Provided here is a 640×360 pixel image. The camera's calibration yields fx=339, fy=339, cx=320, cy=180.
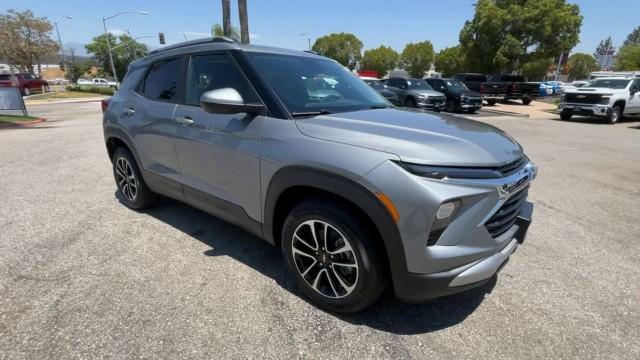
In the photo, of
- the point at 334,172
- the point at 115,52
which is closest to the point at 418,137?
the point at 334,172

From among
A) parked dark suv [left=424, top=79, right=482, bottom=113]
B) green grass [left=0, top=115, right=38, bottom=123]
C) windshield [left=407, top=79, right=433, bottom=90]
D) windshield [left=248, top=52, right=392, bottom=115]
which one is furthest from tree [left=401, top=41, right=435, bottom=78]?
windshield [left=248, top=52, right=392, bottom=115]

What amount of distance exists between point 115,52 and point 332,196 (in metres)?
78.0

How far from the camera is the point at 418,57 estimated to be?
258 ft

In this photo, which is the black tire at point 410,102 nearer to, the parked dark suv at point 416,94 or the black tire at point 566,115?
the parked dark suv at point 416,94

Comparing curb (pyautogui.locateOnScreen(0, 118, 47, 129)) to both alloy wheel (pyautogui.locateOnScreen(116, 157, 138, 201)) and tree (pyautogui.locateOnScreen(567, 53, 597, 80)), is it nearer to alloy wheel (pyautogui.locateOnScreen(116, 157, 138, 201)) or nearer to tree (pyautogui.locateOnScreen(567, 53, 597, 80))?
alloy wheel (pyautogui.locateOnScreen(116, 157, 138, 201))

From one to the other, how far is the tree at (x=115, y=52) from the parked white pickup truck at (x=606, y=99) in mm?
68986

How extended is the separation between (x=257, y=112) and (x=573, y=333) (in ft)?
8.57

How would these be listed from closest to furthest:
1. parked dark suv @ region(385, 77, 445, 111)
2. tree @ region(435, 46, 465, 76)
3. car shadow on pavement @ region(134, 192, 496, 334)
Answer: car shadow on pavement @ region(134, 192, 496, 334) < parked dark suv @ region(385, 77, 445, 111) < tree @ region(435, 46, 465, 76)

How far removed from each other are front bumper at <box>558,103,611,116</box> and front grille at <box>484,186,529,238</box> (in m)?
15.9

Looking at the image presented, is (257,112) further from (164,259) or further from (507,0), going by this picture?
(507,0)

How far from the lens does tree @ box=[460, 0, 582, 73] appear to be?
3209 cm

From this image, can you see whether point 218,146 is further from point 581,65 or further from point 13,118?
point 581,65

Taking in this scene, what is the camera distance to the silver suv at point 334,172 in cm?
184

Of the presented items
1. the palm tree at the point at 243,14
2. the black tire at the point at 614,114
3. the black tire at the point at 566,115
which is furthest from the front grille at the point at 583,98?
the palm tree at the point at 243,14
